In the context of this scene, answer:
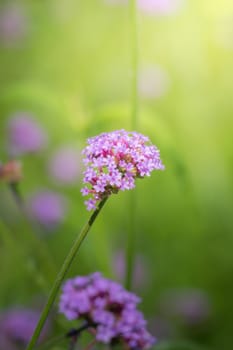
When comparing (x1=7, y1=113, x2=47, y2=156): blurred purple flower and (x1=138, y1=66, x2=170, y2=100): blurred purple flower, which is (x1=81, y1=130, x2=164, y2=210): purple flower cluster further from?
(x1=138, y1=66, x2=170, y2=100): blurred purple flower

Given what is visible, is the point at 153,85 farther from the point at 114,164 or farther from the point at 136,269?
the point at 114,164

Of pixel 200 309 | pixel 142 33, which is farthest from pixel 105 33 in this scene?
pixel 200 309

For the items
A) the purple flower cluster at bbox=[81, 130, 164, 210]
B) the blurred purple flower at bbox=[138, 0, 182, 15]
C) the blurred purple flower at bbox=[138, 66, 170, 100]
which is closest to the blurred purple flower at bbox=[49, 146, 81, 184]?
the blurred purple flower at bbox=[138, 66, 170, 100]

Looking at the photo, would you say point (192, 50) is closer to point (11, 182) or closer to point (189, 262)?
point (189, 262)

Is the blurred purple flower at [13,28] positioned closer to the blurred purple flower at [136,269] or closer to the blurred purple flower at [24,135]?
the blurred purple flower at [24,135]

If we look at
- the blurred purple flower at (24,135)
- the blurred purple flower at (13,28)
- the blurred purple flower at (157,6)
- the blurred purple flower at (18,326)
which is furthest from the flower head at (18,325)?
the blurred purple flower at (13,28)

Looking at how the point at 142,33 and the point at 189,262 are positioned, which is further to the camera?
the point at 142,33
